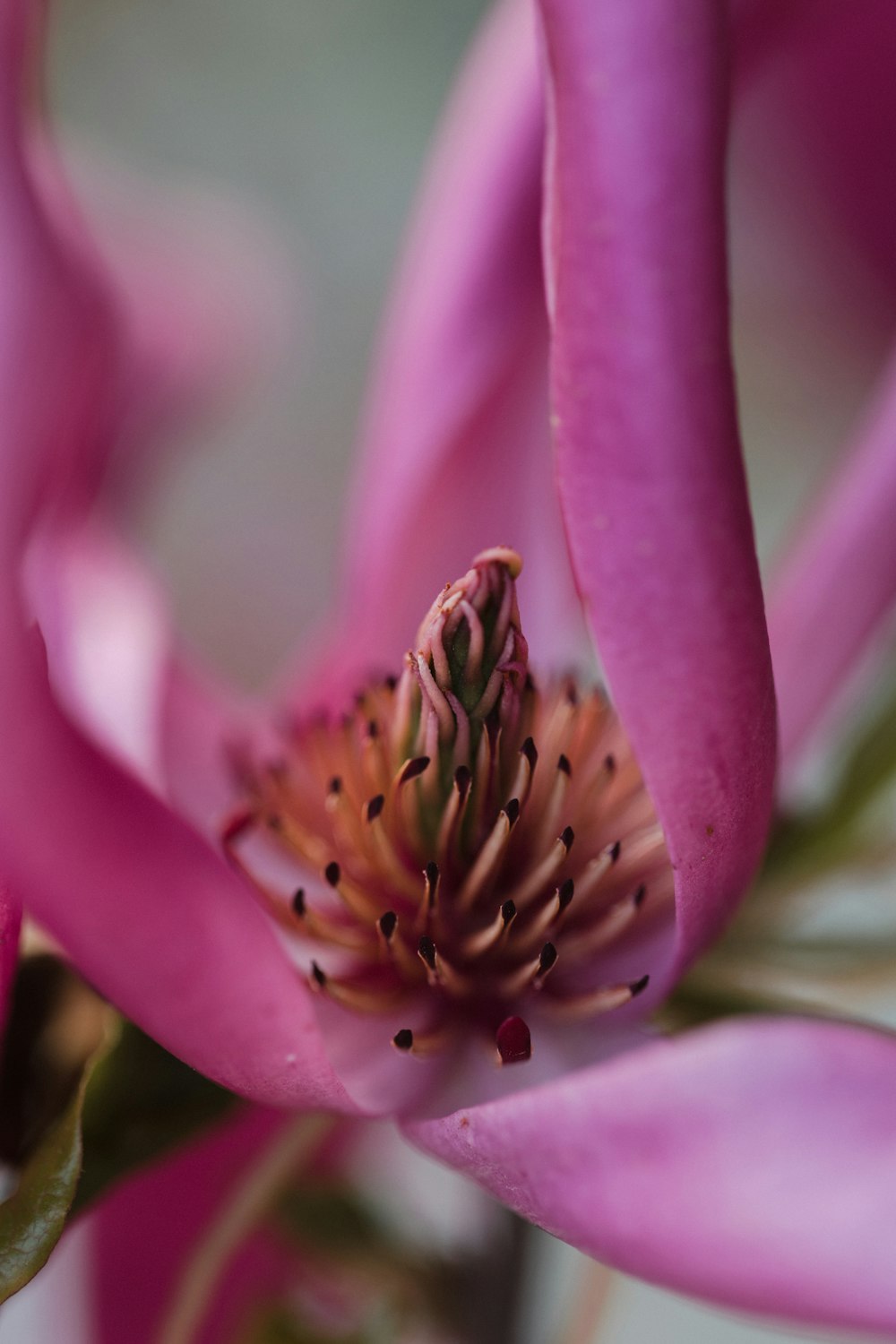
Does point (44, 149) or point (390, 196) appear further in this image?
point (390, 196)

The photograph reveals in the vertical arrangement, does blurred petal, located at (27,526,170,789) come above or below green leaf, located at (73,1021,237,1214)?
above

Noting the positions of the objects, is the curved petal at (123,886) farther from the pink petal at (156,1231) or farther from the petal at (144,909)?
the pink petal at (156,1231)

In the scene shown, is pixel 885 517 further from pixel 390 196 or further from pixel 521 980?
pixel 390 196

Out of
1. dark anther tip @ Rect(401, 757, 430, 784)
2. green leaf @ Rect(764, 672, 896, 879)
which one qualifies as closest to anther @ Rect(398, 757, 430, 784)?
dark anther tip @ Rect(401, 757, 430, 784)

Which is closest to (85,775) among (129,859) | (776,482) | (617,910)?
(129,859)

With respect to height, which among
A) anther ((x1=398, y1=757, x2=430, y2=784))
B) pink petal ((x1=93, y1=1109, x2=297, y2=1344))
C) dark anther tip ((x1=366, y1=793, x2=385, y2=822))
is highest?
anther ((x1=398, y1=757, x2=430, y2=784))

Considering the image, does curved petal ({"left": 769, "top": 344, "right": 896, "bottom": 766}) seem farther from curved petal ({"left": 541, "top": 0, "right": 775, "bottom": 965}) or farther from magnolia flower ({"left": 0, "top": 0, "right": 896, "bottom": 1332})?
curved petal ({"left": 541, "top": 0, "right": 775, "bottom": 965})

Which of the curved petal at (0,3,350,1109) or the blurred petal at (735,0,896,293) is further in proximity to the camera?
the blurred petal at (735,0,896,293)
